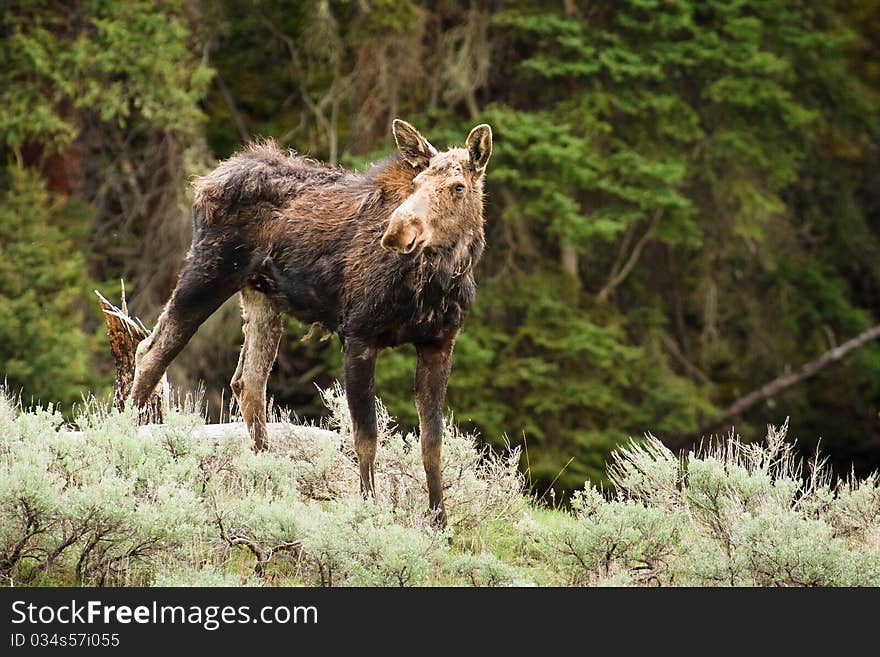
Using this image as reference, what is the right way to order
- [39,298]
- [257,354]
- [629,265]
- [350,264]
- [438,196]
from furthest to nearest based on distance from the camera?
[629,265], [39,298], [257,354], [350,264], [438,196]

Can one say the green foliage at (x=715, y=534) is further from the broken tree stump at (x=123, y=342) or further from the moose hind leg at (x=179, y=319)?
the broken tree stump at (x=123, y=342)

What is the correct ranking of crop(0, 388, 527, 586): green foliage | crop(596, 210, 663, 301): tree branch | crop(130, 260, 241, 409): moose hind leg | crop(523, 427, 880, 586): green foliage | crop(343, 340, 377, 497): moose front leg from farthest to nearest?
1. crop(596, 210, 663, 301): tree branch
2. crop(130, 260, 241, 409): moose hind leg
3. crop(343, 340, 377, 497): moose front leg
4. crop(523, 427, 880, 586): green foliage
5. crop(0, 388, 527, 586): green foliage

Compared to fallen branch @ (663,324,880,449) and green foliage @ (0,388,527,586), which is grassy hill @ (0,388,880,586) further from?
fallen branch @ (663,324,880,449)

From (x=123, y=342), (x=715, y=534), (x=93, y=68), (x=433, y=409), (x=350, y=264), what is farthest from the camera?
(x=93, y=68)

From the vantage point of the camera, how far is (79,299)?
21328 millimetres

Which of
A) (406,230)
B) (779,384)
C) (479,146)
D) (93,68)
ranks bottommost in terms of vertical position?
(406,230)

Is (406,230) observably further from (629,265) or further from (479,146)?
(629,265)

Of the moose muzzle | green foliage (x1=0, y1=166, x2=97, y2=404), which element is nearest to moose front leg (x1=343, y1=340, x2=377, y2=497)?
the moose muzzle

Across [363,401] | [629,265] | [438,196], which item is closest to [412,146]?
[438,196]

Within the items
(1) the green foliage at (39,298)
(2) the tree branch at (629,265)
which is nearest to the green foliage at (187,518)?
(1) the green foliage at (39,298)

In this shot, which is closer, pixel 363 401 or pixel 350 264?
pixel 363 401

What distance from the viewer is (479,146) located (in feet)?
26.4

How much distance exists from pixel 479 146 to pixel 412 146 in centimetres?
44

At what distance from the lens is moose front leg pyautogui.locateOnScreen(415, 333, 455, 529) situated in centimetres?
830
